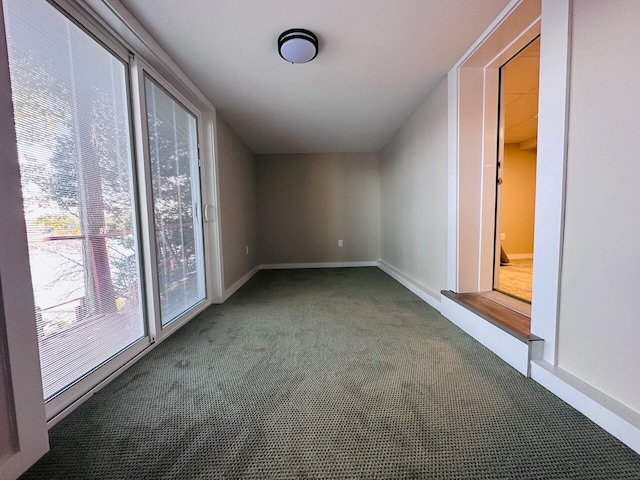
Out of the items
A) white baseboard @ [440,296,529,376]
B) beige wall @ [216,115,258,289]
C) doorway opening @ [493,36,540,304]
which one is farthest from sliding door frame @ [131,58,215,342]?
doorway opening @ [493,36,540,304]

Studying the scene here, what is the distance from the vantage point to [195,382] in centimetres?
131

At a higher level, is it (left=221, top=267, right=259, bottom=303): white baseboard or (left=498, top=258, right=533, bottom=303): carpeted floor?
(left=498, top=258, right=533, bottom=303): carpeted floor

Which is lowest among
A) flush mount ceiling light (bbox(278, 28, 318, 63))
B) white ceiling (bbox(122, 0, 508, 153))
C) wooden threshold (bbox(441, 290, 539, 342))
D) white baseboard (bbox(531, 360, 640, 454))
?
white baseboard (bbox(531, 360, 640, 454))

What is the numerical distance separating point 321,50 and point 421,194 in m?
1.69

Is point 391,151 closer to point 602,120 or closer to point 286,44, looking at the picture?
point 286,44

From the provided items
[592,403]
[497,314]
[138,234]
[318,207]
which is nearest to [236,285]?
[138,234]

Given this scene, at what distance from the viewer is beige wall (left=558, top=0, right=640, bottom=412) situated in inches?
35.9

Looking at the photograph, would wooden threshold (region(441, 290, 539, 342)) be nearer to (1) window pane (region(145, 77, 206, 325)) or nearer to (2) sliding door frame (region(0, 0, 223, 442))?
(2) sliding door frame (region(0, 0, 223, 442))

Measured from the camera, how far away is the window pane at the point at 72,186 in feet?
3.39

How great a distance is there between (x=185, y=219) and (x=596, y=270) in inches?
105

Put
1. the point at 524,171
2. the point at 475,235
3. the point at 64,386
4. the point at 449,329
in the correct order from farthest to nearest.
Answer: the point at 524,171 → the point at 475,235 → the point at 449,329 → the point at 64,386

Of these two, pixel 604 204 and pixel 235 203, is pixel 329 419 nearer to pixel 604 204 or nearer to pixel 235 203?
pixel 604 204

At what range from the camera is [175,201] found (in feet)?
6.87

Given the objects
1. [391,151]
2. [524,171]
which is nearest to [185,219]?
[391,151]
